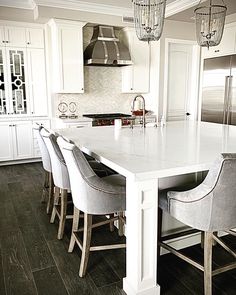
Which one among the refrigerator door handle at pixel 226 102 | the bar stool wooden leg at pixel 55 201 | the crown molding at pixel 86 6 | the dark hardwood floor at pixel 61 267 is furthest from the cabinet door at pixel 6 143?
the refrigerator door handle at pixel 226 102

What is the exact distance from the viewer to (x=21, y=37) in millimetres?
5059

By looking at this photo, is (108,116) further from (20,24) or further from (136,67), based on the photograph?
(20,24)

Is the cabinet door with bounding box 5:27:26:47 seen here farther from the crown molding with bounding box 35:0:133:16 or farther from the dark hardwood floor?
the dark hardwood floor

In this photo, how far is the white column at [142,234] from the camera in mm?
1659

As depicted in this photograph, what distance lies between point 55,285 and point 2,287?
37 cm

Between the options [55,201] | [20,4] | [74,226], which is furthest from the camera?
[20,4]

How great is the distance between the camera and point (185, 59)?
20.5 ft

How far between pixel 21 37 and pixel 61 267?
430cm

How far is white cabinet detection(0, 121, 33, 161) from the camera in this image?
5156mm

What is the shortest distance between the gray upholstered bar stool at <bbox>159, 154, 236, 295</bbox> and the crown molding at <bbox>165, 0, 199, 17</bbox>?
13.3 ft

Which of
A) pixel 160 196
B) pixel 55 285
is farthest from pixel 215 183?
pixel 55 285

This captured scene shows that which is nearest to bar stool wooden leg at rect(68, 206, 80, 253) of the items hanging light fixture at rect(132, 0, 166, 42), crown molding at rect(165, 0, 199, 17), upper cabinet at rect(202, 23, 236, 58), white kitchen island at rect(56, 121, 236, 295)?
white kitchen island at rect(56, 121, 236, 295)

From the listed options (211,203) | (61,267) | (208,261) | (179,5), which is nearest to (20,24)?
(179,5)

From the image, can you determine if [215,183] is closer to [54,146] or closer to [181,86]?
[54,146]
